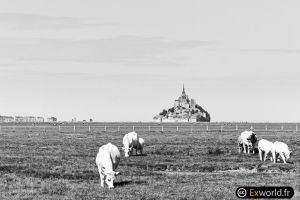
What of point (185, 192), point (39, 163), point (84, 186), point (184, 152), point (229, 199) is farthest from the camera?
point (184, 152)

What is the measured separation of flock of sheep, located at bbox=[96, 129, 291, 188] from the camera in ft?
79.3

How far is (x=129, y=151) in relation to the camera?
41000 millimetres

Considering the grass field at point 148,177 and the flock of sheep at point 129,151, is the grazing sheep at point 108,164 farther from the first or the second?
the grass field at point 148,177

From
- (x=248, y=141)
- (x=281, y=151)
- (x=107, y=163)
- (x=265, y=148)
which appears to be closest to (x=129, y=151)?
(x=248, y=141)

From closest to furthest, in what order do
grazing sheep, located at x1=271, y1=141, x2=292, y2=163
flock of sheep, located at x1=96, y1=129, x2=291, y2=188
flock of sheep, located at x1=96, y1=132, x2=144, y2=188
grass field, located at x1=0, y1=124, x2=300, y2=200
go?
grass field, located at x1=0, y1=124, x2=300, y2=200 → flock of sheep, located at x1=96, y1=132, x2=144, y2=188 → flock of sheep, located at x1=96, y1=129, x2=291, y2=188 → grazing sheep, located at x1=271, y1=141, x2=292, y2=163

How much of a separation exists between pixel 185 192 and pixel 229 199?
7.54 ft

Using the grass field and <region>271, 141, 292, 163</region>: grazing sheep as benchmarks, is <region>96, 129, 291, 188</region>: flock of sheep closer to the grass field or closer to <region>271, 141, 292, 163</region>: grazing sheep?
<region>271, 141, 292, 163</region>: grazing sheep

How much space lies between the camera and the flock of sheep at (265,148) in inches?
1373

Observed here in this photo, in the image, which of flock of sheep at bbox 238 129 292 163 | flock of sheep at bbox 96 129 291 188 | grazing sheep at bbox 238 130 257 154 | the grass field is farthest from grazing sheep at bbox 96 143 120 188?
grazing sheep at bbox 238 130 257 154

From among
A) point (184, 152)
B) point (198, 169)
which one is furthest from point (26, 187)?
point (184, 152)

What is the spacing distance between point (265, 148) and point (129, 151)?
9.63 metres

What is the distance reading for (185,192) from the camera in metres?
22.3

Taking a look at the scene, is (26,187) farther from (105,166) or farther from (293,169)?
(293,169)

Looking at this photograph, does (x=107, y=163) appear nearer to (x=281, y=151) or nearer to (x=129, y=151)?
(x=281, y=151)
